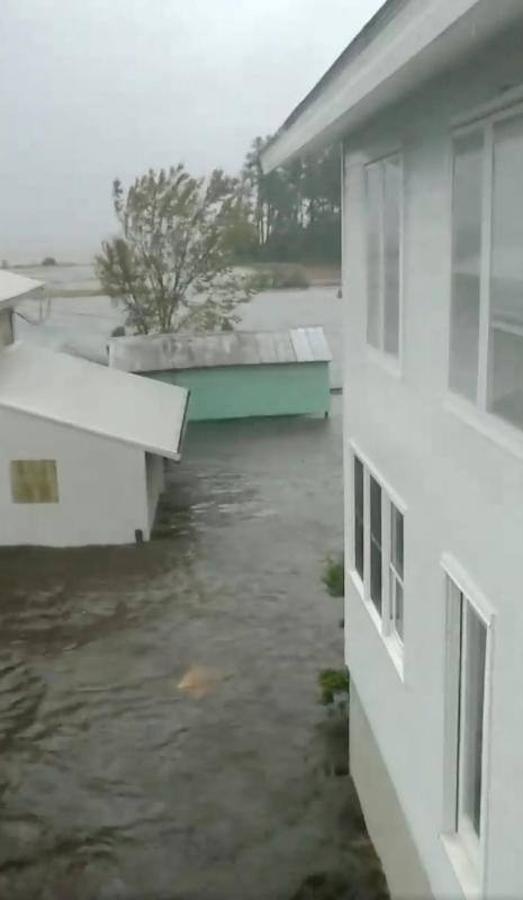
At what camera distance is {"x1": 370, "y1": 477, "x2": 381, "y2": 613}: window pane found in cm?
689

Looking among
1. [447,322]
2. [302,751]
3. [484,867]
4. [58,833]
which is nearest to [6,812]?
[58,833]

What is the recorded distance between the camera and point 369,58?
3.95m

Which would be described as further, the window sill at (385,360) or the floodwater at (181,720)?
the floodwater at (181,720)

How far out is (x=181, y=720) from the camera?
1130cm

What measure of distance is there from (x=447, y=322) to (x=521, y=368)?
989 millimetres

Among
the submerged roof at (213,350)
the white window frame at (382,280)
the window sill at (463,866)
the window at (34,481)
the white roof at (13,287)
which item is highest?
the white window frame at (382,280)

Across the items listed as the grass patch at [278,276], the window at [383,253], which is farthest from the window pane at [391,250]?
the grass patch at [278,276]

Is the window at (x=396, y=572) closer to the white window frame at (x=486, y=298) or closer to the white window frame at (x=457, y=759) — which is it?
the white window frame at (x=457, y=759)

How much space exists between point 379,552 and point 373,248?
2.09 metres

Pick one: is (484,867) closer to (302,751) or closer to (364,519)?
(364,519)

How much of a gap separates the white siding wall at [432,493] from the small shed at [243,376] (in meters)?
21.5

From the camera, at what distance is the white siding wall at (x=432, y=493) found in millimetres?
3857

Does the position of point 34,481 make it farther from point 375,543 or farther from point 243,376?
point 243,376

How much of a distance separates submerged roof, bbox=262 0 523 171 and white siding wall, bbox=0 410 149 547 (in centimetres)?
1160
